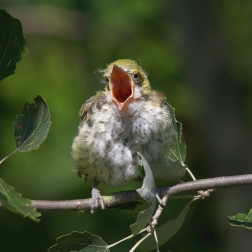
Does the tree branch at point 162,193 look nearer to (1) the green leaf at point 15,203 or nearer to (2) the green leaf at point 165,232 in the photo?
(2) the green leaf at point 165,232

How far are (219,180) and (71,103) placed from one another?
3.30 metres

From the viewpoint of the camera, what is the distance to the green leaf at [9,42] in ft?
6.68

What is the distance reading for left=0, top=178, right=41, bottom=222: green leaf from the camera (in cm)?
174

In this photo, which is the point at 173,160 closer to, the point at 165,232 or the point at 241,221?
the point at 165,232

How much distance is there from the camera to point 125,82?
3127 millimetres

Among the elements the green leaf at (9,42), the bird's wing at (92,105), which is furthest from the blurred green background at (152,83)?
the green leaf at (9,42)

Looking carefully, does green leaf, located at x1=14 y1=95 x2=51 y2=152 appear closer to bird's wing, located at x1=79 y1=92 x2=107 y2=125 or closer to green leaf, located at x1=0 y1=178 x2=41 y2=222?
green leaf, located at x1=0 y1=178 x2=41 y2=222

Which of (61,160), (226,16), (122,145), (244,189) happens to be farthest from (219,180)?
(226,16)

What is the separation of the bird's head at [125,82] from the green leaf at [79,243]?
0.99 m

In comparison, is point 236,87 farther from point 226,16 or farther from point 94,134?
point 94,134

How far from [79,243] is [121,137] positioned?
2.54ft

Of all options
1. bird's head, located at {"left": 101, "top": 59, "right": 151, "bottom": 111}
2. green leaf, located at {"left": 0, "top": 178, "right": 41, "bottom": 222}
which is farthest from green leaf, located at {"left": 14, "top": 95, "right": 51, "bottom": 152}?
bird's head, located at {"left": 101, "top": 59, "right": 151, "bottom": 111}

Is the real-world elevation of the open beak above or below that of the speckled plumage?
above

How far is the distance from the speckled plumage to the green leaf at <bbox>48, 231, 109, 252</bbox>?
0.66 m
